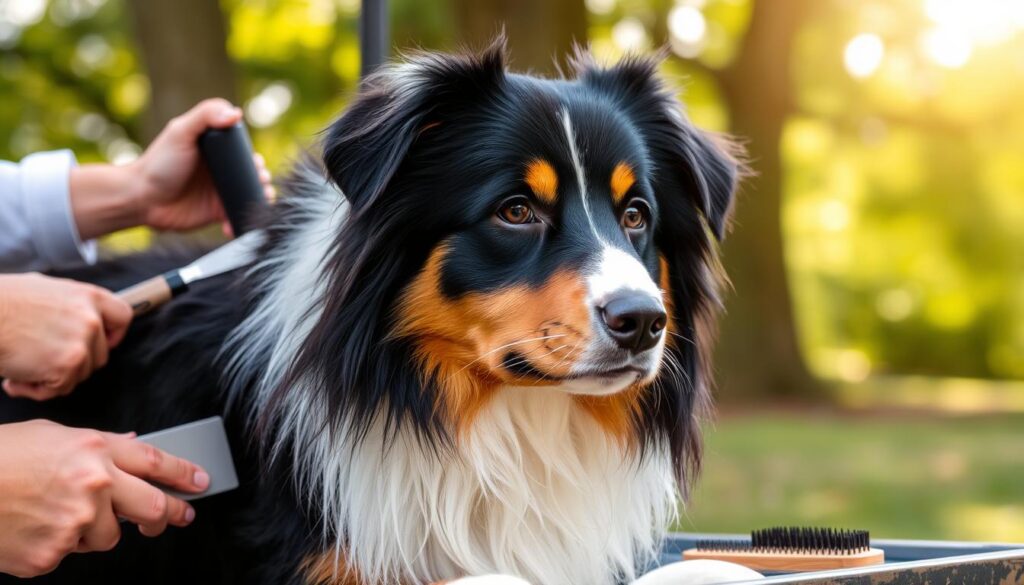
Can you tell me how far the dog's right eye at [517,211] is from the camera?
2.62 metres

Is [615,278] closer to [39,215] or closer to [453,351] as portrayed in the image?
[453,351]

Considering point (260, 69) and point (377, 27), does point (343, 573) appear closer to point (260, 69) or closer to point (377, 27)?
point (377, 27)

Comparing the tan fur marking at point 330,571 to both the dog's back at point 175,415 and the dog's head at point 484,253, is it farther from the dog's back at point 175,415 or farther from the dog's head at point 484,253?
the dog's head at point 484,253

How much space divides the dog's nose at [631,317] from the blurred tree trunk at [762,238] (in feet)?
36.8

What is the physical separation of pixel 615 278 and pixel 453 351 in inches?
17.2

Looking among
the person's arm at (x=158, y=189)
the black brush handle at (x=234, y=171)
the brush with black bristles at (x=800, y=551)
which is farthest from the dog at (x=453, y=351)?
the person's arm at (x=158, y=189)

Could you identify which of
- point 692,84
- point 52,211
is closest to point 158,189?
point 52,211

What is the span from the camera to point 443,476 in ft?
8.95

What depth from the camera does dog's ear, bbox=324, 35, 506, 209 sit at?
8.35 feet

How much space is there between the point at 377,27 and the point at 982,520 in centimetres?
619

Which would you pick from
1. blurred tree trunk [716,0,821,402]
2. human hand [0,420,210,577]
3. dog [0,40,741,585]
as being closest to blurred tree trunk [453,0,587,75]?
blurred tree trunk [716,0,821,402]

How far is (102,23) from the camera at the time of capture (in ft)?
46.0

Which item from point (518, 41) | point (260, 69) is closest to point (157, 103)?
point (518, 41)

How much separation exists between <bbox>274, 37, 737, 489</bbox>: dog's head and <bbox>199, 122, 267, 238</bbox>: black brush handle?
0.53 meters
